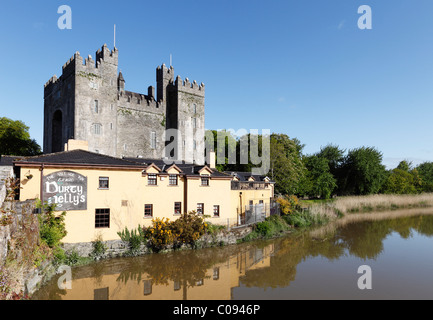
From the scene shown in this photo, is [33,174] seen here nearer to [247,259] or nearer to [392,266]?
[247,259]

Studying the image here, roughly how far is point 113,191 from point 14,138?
33545mm

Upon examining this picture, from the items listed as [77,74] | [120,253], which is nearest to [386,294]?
[120,253]

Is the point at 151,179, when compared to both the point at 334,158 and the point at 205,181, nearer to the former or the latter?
the point at 205,181

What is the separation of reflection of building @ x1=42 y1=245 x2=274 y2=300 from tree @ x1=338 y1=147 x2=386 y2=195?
49024 millimetres

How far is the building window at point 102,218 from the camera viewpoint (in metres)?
18.1

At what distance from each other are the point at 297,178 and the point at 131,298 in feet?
123

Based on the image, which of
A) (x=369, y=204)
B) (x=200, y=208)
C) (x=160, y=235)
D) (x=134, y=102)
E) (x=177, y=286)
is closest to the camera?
(x=177, y=286)

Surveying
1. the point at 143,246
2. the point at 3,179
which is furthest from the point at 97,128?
the point at 3,179

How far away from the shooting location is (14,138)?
4141cm

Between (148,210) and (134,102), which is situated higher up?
(134,102)

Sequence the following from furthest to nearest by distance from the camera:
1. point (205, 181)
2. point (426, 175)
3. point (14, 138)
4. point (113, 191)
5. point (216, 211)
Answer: point (426, 175) < point (14, 138) < point (216, 211) < point (205, 181) < point (113, 191)

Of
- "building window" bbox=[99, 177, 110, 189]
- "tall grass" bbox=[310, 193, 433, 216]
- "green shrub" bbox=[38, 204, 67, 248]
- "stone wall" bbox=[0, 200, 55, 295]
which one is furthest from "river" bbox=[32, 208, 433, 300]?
"tall grass" bbox=[310, 193, 433, 216]

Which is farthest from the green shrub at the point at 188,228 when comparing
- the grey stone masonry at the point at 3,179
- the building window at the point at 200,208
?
the grey stone masonry at the point at 3,179

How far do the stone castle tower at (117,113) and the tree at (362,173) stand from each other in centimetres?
3420
